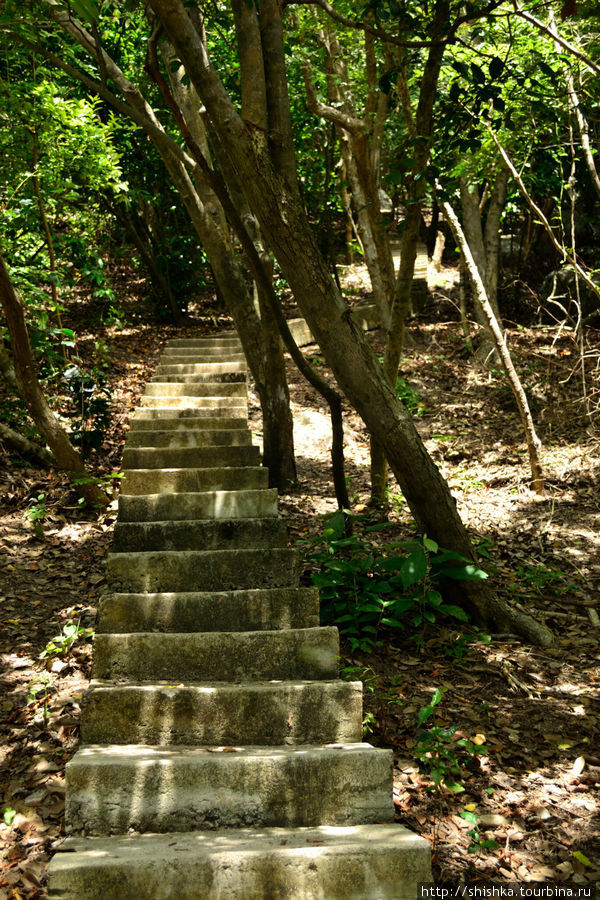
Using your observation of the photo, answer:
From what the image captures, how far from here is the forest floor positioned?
2916 millimetres

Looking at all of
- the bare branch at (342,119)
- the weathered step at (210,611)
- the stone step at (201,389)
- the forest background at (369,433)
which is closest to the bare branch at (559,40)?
the forest background at (369,433)

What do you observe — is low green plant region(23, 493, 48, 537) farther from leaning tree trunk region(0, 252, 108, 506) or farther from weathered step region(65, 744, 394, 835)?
weathered step region(65, 744, 394, 835)

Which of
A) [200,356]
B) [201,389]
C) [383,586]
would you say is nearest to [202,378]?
[201,389]

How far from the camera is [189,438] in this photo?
20.8ft

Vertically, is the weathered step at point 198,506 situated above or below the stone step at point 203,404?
below

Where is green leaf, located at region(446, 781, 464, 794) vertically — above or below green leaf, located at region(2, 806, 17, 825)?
below

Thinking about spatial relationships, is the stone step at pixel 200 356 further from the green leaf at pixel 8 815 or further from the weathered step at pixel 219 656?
the green leaf at pixel 8 815

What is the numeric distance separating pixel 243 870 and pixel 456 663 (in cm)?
223

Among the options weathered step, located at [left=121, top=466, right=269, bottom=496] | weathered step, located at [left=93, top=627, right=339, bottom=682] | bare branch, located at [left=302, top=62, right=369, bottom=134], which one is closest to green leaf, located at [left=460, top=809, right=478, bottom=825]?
weathered step, located at [left=93, top=627, right=339, bottom=682]

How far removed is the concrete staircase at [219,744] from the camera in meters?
2.47

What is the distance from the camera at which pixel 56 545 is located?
567 centimetres

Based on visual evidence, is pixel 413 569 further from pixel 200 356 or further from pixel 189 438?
pixel 200 356

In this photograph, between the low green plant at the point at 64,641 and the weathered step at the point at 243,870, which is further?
the low green plant at the point at 64,641

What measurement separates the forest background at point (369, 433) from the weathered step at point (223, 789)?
0.75ft
